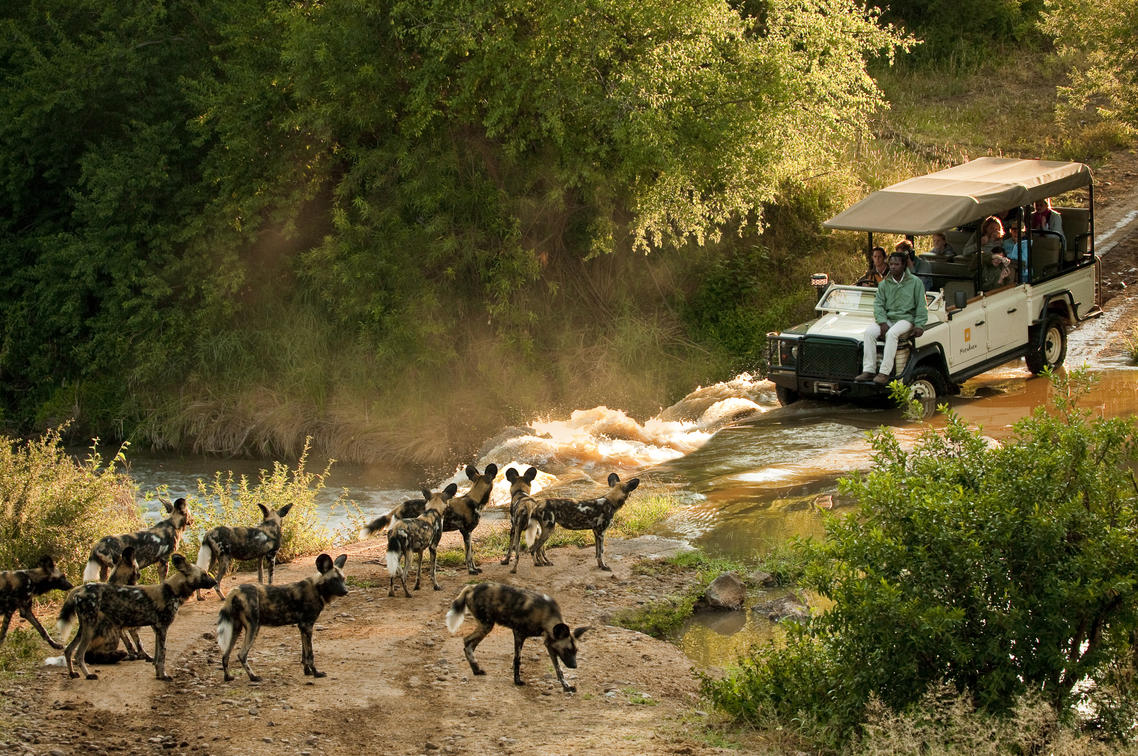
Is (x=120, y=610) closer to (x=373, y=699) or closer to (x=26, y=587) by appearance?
(x=26, y=587)

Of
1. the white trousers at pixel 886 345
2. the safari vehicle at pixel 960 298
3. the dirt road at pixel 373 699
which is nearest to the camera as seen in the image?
the dirt road at pixel 373 699

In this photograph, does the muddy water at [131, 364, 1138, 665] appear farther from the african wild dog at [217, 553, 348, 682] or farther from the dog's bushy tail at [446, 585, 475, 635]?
the african wild dog at [217, 553, 348, 682]

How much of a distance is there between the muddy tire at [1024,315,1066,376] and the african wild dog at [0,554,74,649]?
45.9 feet

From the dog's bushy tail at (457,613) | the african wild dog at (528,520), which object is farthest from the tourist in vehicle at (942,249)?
the dog's bushy tail at (457,613)

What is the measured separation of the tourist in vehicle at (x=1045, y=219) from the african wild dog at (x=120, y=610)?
1437 centimetres

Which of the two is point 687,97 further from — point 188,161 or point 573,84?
point 188,161

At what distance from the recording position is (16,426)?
950 inches

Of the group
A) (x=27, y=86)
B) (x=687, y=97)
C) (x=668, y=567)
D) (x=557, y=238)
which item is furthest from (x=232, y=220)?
(x=668, y=567)

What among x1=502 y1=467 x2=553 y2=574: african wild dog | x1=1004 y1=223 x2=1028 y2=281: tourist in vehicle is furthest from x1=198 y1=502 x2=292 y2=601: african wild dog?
x1=1004 y1=223 x2=1028 y2=281: tourist in vehicle

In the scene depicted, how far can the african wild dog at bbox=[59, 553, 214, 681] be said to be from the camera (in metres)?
8.70

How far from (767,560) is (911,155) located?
18.4 metres

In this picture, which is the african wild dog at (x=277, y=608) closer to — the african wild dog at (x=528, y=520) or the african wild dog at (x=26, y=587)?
the african wild dog at (x=26, y=587)

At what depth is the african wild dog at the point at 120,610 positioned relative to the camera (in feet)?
28.5

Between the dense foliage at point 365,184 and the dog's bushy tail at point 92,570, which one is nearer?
the dog's bushy tail at point 92,570
